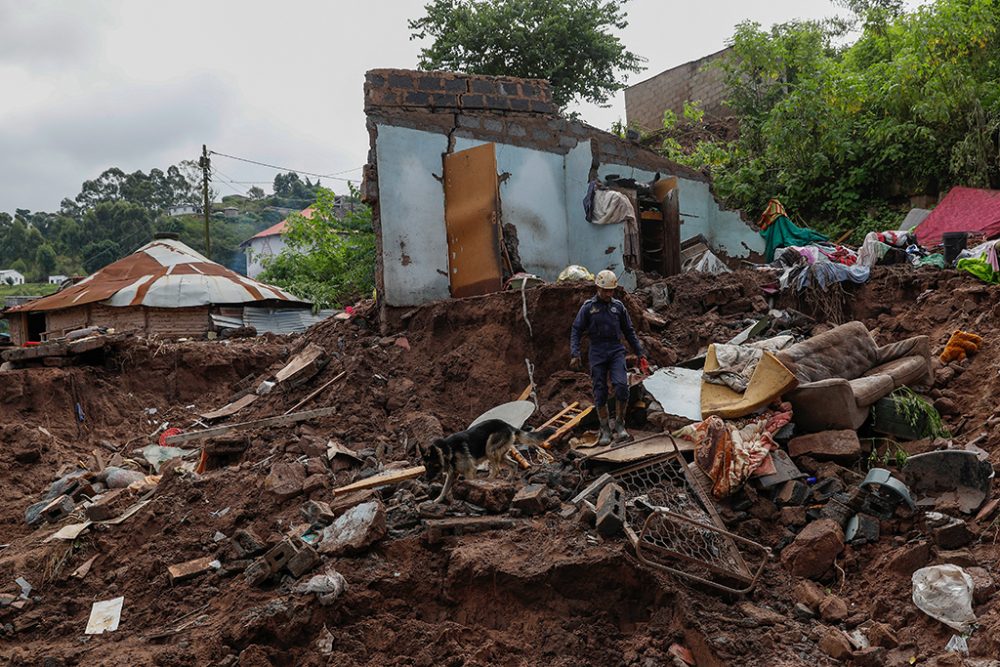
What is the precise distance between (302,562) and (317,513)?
29.3 inches

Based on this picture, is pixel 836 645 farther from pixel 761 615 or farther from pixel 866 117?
pixel 866 117

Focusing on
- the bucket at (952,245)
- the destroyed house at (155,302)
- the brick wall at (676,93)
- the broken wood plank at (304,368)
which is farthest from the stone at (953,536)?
the brick wall at (676,93)

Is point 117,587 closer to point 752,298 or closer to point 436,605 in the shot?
point 436,605

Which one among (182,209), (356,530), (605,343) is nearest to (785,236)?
(605,343)

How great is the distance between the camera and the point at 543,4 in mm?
21359

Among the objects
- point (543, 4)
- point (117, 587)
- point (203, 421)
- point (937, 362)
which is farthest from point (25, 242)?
point (937, 362)

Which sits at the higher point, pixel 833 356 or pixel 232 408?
pixel 833 356

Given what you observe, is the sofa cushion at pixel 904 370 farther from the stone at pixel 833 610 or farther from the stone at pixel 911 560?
the stone at pixel 833 610

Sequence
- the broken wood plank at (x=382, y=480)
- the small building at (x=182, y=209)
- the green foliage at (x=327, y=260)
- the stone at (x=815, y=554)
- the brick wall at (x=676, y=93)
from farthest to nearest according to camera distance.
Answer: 1. the small building at (x=182, y=209)
2. the brick wall at (x=676, y=93)
3. the green foliage at (x=327, y=260)
4. the broken wood plank at (x=382, y=480)
5. the stone at (x=815, y=554)

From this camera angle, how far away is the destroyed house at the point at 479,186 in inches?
383

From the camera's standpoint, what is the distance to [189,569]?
220 inches

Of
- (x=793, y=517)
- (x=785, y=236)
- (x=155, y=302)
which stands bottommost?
(x=793, y=517)

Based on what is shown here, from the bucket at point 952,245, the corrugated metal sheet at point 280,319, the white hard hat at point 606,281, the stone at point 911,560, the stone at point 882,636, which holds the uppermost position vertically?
the bucket at point 952,245

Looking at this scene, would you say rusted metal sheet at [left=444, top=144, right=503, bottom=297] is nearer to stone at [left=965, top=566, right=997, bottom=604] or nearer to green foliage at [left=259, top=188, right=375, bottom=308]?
stone at [left=965, top=566, right=997, bottom=604]
